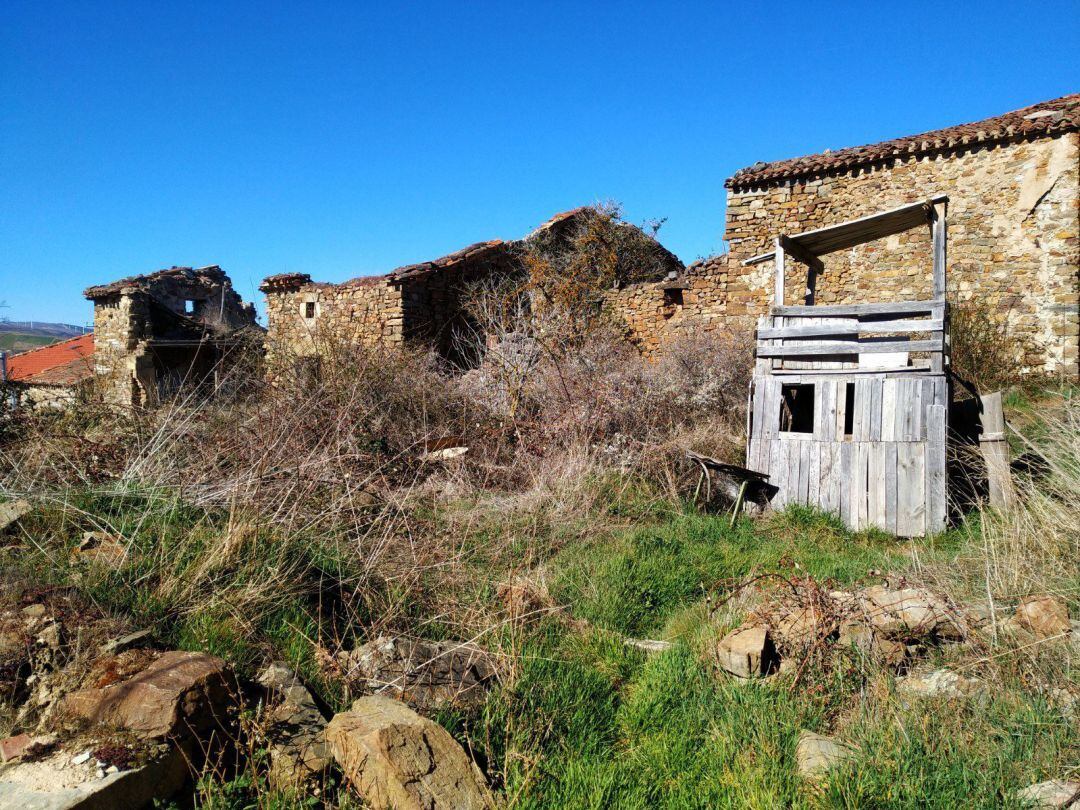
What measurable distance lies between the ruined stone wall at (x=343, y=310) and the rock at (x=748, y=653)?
7.53m

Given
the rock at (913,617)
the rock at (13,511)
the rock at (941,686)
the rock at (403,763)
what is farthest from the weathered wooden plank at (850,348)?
the rock at (13,511)

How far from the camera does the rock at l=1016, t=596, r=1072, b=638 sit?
346 centimetres

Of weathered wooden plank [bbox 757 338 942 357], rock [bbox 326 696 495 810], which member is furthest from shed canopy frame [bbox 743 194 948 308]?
rock [bbox 326 696 495 810]

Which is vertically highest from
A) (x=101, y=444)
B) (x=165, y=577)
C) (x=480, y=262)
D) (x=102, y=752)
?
(x=480, y=262)

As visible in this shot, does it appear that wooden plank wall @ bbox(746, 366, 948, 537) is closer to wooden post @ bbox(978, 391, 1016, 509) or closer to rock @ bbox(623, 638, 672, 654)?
wooden post @ bbox(978, 391, 1016, 509)

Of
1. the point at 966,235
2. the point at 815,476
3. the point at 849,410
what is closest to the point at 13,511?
the point at 815,476

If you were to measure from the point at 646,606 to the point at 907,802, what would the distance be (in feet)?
8.04

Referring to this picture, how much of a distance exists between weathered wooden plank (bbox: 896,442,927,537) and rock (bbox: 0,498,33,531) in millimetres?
7253

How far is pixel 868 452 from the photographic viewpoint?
281 inches

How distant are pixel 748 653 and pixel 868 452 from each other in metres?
4.19

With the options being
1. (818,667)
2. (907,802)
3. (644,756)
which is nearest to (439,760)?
(644,756)

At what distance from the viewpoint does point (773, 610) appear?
13.4ft

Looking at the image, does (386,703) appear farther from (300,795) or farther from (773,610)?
(773,610)

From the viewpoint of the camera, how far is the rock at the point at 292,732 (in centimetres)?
253
